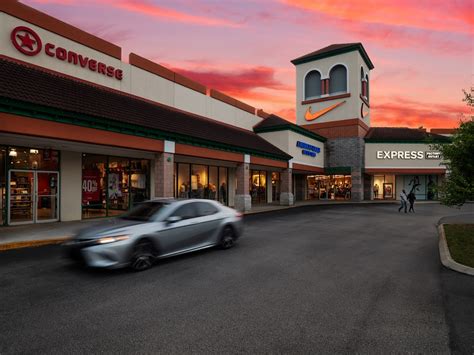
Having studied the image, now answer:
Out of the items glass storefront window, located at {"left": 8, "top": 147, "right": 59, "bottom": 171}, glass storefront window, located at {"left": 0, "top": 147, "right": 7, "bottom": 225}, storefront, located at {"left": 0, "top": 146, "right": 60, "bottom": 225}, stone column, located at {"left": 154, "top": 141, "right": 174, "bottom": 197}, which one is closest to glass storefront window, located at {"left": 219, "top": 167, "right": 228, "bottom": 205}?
stone column, located at {"left": 154, "top": 141, "right": 174, "bottom": 197}

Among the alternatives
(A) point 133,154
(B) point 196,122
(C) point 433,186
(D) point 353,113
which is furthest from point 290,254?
(D) point 353,113

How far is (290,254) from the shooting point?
8.27 m

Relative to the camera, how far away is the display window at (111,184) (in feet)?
51.1

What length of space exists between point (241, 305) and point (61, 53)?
49.3 feet

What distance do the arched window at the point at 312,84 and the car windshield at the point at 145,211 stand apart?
33.5 metres

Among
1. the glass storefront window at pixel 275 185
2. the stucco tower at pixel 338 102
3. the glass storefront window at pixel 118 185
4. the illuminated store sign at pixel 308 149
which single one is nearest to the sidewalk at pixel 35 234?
the glass storefront window at pixel 118 185

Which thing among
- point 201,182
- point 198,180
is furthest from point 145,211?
point 201,182

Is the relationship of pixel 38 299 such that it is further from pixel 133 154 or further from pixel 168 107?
pixel 168 107

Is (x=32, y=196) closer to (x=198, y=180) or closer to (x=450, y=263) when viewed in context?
(x=198, y=180)

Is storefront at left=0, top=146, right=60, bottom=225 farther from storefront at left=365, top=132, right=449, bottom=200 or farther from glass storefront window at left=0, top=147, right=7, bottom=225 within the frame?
storefront at left=365, top=132, right=449, bottom=200

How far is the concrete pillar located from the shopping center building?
6.50m

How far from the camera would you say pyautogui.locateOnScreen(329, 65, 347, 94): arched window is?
35438 mm

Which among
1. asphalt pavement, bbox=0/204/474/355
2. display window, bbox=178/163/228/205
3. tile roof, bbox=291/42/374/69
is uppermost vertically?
tile roof, bbox=291/42/374/69

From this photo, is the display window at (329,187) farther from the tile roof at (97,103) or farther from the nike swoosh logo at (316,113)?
the tile roof at (97,103)
